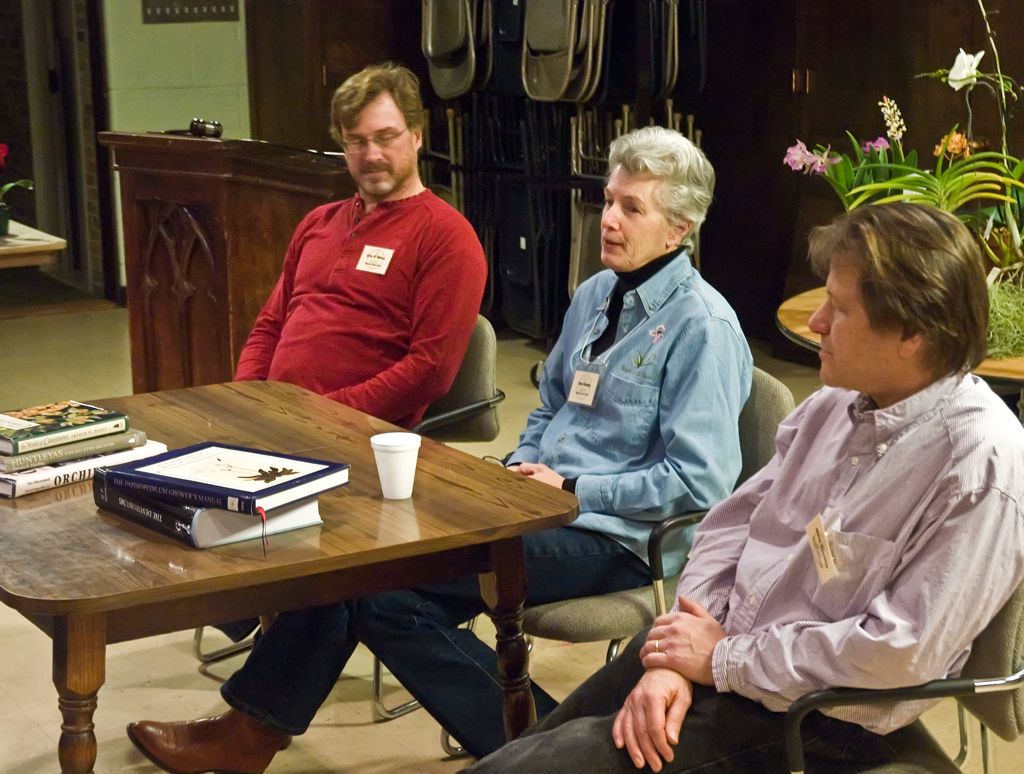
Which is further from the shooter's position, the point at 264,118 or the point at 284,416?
the point at 264,118

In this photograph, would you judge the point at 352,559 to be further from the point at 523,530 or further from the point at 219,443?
the point at 219,443

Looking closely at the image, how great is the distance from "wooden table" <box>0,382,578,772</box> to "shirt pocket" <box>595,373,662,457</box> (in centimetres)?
30

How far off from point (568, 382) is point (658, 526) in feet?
1.48

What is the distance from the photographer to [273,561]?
73.4 inches

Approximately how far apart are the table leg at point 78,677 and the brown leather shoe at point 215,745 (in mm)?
615

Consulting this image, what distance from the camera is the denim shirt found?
2404mm

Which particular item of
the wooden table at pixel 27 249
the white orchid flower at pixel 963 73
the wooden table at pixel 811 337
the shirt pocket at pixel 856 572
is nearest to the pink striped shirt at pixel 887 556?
the shirt pocket at pixel 856 572

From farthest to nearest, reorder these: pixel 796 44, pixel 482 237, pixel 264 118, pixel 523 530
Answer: pixel 264 118 → pixel 482 237 → pixel 796 44 → pixel 523 530

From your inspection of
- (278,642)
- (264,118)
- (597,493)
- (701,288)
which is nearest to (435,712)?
(278,642)

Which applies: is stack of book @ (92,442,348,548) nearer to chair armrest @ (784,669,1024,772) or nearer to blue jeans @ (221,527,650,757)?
blue jeans @ (221,527,650,757)

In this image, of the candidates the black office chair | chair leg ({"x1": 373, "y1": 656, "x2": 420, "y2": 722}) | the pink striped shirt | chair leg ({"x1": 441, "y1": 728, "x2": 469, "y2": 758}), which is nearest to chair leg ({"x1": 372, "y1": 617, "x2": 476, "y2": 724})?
chair leg ({"x1": 373, "y1": 656, "x2": 420, "y2": 722})

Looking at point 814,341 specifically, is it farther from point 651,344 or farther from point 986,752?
point 986,752

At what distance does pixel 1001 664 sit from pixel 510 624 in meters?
0.79

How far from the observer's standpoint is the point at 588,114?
6461 millimetres
